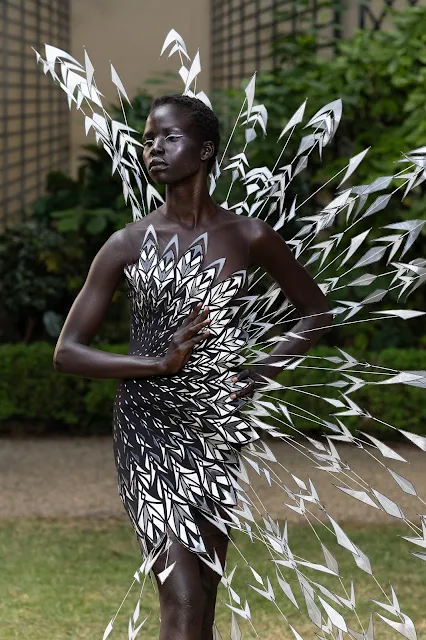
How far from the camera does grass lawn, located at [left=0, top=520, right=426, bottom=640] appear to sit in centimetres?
434

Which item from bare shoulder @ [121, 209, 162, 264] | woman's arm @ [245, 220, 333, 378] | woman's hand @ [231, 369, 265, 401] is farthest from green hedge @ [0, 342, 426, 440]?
bare shoulder @ [121, 209, 162, 264]

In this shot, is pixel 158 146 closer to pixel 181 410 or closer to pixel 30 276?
pixel 181 410

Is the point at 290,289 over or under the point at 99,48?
under

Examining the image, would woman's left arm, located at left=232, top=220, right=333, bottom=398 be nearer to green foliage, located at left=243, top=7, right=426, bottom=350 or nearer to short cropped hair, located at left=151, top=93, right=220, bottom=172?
short cropped hair, located at left=151, top=93, right=220, bottom=172

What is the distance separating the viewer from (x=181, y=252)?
244cm

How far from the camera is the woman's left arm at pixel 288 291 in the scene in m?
2.55

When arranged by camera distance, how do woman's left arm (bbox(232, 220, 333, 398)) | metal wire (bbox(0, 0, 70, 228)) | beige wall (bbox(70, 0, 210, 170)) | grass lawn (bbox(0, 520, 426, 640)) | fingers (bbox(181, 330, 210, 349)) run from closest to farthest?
fingers (bbox(181, 330, 210, 349))
woman's left arm (bbox(232, 220, 333, 398))
grass lawn (bbox(0, 520, 426, 640))
metal wire (bbox(0, 0, 70, 228))
beige wall (bbox(70, 0, 210, 170))

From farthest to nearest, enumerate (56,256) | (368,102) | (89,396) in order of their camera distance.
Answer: (56,256), (368,102), (89,396)

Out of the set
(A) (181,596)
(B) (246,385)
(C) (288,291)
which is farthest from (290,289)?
(A) (181,596)

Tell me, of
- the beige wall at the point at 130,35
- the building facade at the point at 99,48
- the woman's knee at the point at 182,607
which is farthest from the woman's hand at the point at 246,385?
the beige wall at the point at 130,35

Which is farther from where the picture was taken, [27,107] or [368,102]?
[27,107]

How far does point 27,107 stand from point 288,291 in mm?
8581

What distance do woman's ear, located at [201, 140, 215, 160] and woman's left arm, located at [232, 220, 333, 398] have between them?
0.20 metres

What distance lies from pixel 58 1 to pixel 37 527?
8.51 meters
